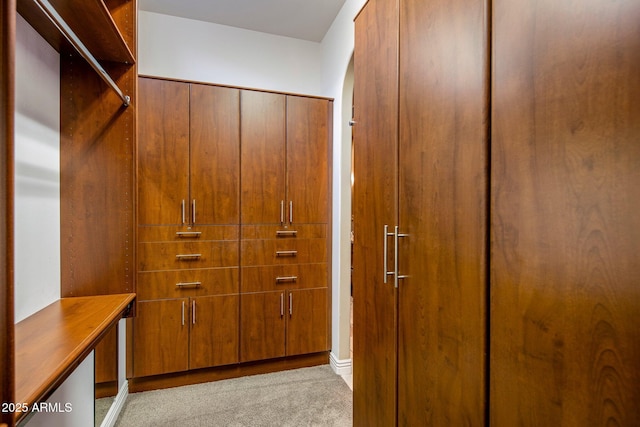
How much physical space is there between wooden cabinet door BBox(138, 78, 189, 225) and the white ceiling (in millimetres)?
792

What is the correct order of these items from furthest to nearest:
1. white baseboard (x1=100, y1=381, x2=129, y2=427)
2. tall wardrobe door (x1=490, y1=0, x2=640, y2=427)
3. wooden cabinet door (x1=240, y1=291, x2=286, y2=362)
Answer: wooden cabinet door (x1=240, y1=291, x2=286, y2=362)
white baseboard (x1=100, y1=381, x2=129, y2=427)
tall wardrobe door (x1=490, y1=0, x2=640, y2=427)

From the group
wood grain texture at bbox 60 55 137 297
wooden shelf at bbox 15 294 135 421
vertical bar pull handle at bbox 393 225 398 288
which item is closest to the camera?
wooden shelf at bbox 15 294 135 421

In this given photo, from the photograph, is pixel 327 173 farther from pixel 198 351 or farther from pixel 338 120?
pixel 198 351

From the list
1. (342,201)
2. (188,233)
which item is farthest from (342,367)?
(188,233)

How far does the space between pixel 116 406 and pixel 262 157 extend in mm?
1973

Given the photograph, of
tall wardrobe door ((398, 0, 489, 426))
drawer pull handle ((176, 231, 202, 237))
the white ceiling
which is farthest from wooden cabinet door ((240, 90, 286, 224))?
tall wardrobe door ((398, 0, 489, 426))

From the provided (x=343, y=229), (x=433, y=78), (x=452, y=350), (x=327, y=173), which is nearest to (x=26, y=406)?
(x=452, y=350)

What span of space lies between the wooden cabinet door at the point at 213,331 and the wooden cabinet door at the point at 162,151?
699 millimetres

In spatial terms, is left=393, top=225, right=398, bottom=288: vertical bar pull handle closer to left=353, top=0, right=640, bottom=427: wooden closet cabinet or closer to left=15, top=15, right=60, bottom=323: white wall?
left=353, top=0, right=640, bottom=427: wooden closet cabinet

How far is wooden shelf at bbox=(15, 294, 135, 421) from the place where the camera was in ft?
2.46

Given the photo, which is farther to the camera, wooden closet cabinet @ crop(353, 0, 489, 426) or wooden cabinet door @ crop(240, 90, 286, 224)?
wooden cabinet door @ crop(240, 90, 286, 224)

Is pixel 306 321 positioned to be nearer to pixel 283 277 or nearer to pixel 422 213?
pixel 283 277

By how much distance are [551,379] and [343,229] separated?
1963mm

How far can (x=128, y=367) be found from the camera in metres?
2.19
